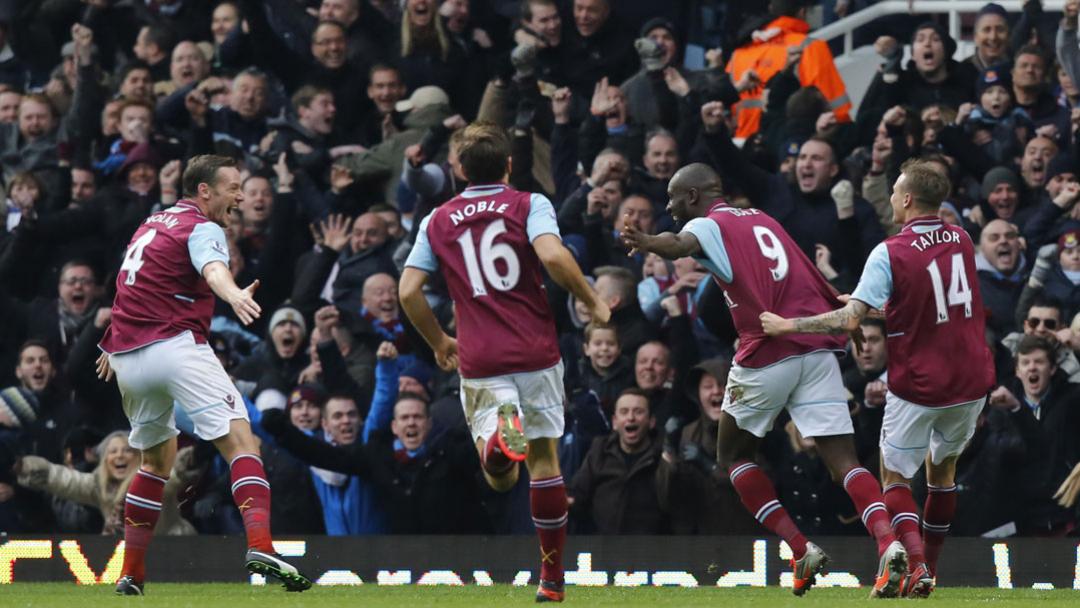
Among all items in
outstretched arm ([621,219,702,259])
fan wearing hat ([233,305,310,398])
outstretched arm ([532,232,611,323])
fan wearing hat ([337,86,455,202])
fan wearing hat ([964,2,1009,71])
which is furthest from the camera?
fan wearing hat ([337,86,455,202])

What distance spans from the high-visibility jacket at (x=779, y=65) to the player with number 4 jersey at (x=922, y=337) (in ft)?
19.5

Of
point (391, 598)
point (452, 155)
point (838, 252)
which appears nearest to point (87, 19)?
point (452, 155)

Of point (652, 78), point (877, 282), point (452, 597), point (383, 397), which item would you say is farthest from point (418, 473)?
point (877, 282)

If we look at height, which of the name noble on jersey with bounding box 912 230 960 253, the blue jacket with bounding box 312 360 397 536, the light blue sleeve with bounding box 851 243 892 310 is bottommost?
the blue jacket with bounding box 312 360 397 536

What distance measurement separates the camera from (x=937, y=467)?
34.2ft

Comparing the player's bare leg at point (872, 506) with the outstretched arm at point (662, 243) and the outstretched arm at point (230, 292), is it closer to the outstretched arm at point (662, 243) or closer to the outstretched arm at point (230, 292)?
the outstretched arm at point (662, 243)

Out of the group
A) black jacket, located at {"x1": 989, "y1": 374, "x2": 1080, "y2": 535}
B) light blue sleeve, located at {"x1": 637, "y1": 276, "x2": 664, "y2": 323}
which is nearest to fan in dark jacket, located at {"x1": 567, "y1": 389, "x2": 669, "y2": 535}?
light blue sleeve, located at {"x1": 637, "y1": 276, "x2": 664, "y2": 323}

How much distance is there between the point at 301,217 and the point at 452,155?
5.01ft

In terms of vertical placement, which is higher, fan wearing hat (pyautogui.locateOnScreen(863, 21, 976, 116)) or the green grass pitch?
fan wearing hat (pyautogui.locateOnScreen(863, 21, 976, 116))

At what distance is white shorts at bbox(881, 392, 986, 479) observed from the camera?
1007 centimetres

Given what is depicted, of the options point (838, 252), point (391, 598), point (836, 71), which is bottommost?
point (391, 598)

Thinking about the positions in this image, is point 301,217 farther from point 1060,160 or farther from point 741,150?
point 1060,160

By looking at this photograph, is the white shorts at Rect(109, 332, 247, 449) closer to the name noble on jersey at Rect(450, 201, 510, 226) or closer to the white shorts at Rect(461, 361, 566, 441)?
the white shorts at Rect(461, 361, 566, 441)

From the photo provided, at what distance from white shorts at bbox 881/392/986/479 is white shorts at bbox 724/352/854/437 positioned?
0.85 ft
